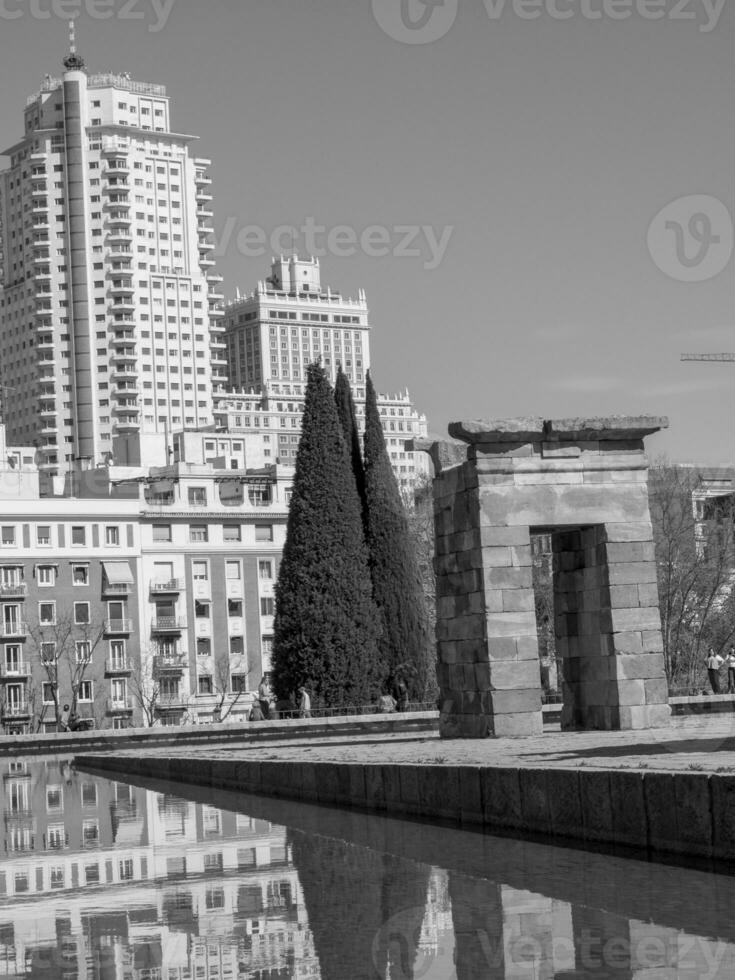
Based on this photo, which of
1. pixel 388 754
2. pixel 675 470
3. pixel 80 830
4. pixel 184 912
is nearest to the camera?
pixel 184 912

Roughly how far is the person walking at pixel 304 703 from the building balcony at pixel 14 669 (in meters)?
39.2

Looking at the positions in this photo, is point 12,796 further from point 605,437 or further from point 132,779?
point 605,437

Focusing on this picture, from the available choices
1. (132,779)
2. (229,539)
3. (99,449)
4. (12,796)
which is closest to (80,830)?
(12,796)

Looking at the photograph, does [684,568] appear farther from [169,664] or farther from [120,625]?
[120,625]

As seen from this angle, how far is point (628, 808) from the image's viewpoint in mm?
11500

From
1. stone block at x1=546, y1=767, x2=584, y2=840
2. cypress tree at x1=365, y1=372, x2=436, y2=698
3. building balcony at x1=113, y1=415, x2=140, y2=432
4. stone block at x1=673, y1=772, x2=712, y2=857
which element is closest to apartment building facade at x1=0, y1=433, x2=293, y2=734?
cypress tree at x1=365, y1=372, x2=436, y2=698

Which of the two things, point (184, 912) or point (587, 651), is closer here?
point (184, 912)

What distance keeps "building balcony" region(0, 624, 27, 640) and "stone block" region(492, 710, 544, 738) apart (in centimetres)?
6768

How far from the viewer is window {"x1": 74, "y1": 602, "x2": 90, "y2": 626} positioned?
90.0m

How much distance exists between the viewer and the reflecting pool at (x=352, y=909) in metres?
7.93

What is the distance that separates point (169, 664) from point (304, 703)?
42.4m

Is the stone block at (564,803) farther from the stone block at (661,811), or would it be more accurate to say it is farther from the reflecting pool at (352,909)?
the stone block at (661,811)

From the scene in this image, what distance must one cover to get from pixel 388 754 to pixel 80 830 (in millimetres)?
4632

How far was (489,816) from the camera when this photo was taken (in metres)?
13.6
